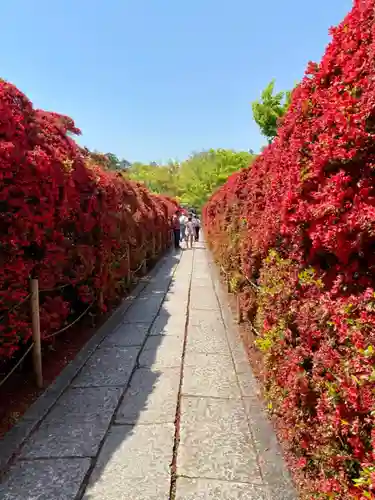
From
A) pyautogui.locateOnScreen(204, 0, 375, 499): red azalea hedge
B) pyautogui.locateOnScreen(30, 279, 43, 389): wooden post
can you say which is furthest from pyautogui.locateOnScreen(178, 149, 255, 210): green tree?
pyautogui.locateOnScreen(204, 0, 375, 499): red azalea hedge

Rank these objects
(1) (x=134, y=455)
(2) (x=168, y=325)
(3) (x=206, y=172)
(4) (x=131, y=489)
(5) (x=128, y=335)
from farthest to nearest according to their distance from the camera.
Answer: (3) (x=206, y=172), (2) (x=168, y=325), (5) (x=128, y=335), (1) (x=134, y=455), (4) (x=131, y=489)

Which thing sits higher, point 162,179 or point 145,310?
point 162,179

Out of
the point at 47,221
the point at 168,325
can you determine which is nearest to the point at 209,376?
the point at 168,325

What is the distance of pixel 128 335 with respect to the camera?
578 centimetres

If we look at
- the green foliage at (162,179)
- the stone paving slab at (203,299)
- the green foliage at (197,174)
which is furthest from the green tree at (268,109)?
the green foliage at (162,179)

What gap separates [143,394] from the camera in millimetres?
3887

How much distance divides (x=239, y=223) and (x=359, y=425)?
5.09 meters

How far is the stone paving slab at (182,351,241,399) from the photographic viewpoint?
3938 millimetres

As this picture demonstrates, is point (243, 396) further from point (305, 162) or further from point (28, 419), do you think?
point (305, 162)

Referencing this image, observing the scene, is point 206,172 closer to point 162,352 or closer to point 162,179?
point 162,179

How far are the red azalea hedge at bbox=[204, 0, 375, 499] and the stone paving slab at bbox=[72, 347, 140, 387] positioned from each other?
176 cm

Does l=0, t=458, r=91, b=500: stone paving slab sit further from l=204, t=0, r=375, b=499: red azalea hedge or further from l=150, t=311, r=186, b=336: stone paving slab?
l=150, t=311, r=186, b=336: stone paving slab

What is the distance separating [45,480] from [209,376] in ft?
6.70

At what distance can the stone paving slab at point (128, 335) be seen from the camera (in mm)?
5426
